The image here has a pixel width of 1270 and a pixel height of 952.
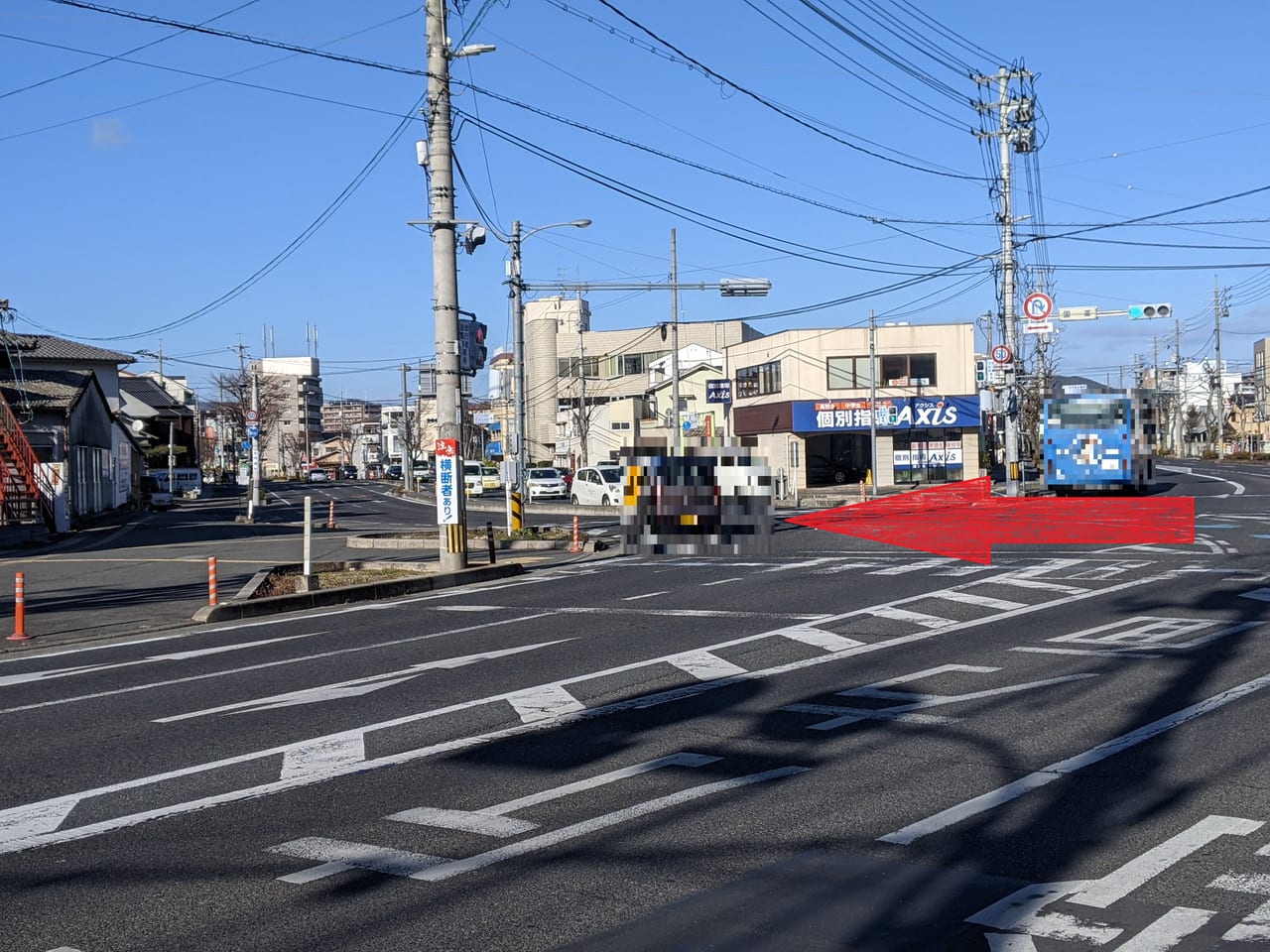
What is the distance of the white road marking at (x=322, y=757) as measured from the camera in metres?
7.93

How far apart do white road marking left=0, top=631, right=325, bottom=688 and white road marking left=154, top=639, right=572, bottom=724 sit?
2720mm

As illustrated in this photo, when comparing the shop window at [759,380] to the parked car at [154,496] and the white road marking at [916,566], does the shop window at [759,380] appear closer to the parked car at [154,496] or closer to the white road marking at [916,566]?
the parked car at [154,496]

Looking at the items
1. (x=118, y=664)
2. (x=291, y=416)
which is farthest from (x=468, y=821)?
(x=291, y=416)

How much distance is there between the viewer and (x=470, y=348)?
866 inches

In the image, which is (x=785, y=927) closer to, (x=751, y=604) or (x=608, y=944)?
(x=608, y=944)

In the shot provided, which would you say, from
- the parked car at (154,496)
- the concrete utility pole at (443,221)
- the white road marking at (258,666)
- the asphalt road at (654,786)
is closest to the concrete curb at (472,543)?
the concrete utility pole at (443,221)

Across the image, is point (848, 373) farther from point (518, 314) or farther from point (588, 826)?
point (588, 826)

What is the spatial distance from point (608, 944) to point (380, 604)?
44.3 ft

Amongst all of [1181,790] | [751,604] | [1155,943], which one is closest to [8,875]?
[1155,943]

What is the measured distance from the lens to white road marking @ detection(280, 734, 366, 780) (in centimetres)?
793

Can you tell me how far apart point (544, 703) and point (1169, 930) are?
228 inches

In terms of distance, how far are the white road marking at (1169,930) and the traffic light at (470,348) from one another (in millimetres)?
17872

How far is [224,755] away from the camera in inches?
333

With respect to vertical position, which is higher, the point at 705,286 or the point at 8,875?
→ the point at 705,286
